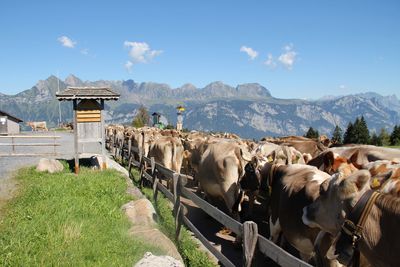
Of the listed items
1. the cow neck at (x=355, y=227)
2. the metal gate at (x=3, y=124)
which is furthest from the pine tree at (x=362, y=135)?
the cow neck at (x=355, y=227)

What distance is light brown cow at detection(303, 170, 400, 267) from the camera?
11.5 feet

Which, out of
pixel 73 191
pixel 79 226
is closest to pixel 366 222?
pixel 79 226

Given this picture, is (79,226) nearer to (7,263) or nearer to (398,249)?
(7,263)

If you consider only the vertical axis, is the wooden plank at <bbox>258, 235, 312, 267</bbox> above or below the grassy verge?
above

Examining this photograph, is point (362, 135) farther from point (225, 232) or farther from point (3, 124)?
point (225, 232)

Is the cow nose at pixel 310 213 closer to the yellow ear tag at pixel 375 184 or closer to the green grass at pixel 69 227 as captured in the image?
the yellow ear tag at pixel 375 184

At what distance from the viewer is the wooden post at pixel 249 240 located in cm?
488

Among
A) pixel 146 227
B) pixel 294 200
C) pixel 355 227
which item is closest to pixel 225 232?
pixel 146 227

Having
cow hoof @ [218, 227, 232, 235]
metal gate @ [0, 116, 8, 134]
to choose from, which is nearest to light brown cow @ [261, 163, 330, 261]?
cow hoof @ [218, 227, 232, 235]

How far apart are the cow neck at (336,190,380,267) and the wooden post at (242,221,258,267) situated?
4.28 feet

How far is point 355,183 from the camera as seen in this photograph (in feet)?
12.7

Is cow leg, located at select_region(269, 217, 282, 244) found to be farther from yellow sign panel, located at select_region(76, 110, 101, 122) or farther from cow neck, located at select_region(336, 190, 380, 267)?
yellow sign panel, located at select_region(76, 110, 101, 122)

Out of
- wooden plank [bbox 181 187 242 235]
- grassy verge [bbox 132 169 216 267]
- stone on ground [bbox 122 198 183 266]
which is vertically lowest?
grassy verge [bbox 132 169 216 267]

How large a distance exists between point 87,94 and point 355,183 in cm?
1346
